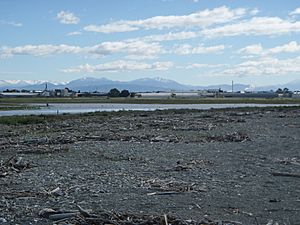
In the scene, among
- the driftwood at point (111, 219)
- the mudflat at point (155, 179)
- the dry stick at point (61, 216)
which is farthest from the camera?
the mudflat at point (155, 179)

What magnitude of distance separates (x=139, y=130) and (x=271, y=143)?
1105cm

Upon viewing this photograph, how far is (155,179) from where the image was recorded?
15.1m

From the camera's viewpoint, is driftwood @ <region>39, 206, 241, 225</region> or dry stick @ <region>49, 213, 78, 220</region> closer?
driftwood @ <region>39, 206, 241, 225</region>

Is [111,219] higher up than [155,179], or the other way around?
[111,219]

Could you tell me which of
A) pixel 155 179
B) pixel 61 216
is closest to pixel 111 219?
pixel 61 216

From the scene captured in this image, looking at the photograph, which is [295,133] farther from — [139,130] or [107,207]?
[107,207]

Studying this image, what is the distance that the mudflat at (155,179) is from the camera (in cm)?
1110

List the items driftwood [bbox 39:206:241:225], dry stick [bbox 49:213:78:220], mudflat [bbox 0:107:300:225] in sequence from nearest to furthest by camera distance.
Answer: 1. driftwood [bbox 39:206:241:225]
2. dry stick [bbox 49:213:78:220]
3. mudflat [bbox 0:107:300:225]

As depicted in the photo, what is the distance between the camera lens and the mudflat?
36.4ft

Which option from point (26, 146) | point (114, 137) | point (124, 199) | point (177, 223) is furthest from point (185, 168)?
point (114, 137)

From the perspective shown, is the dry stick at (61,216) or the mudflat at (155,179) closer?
the dry stick at (61,216)

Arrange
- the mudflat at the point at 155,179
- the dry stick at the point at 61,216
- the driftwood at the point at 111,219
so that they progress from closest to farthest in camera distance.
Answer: the driftwood at the point at 111,219, the dry stick at the point at 61,216, the mudflat at the point at 155,179

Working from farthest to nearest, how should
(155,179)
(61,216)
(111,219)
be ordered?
1. (155,179)
2. (61,216)
3. (111,219)

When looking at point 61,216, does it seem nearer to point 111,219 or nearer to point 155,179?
point 111,219
